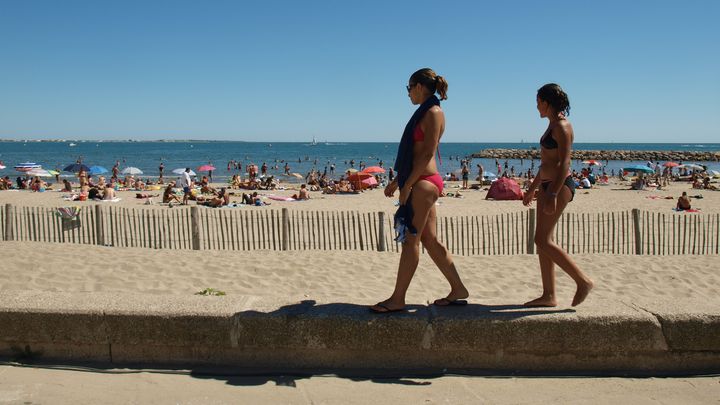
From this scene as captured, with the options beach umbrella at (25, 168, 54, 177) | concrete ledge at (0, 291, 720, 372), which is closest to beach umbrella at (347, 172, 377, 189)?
beach umbrella at (25, 168, 54, 177)

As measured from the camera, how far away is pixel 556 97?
362 centimetres

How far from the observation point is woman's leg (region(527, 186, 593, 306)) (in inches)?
139

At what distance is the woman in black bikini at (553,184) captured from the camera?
3521 mm

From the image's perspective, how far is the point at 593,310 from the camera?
130 inches

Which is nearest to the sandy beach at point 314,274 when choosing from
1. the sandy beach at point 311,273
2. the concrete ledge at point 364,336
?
the sandy beach at point 311,273

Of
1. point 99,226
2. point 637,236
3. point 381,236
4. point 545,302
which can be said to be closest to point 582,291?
point 545,302

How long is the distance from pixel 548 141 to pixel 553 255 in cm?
75

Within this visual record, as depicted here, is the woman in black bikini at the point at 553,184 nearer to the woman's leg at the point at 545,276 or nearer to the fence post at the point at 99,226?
the woman's leg at the point at 545,276

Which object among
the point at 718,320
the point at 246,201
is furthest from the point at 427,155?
the point at 246,201

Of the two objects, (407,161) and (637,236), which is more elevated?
(407,161)

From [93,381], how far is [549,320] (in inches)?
103

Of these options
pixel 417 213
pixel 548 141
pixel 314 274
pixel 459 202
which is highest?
pixel 548 141

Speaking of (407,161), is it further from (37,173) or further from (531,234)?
(37,173)

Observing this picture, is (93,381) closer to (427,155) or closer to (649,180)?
(427,155)
